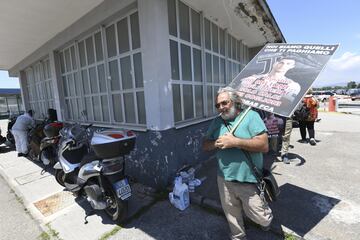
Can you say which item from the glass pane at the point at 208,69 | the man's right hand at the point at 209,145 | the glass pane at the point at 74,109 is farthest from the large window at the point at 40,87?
the man's right hand at the point at 209,145

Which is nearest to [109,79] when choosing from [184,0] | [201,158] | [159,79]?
[159,79]

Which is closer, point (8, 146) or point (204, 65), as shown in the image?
point (204, 65)

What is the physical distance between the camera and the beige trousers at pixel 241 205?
204cm

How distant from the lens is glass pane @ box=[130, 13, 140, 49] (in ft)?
12.8

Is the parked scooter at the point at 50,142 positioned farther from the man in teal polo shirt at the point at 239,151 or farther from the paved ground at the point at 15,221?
the man in teal polo shirt at the point at 239,151

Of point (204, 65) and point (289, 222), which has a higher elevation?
point (204, 65)

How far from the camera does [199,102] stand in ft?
16.4

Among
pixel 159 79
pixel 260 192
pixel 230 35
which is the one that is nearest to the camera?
pixel 260 192

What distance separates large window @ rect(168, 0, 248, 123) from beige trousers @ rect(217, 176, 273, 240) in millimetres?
2196

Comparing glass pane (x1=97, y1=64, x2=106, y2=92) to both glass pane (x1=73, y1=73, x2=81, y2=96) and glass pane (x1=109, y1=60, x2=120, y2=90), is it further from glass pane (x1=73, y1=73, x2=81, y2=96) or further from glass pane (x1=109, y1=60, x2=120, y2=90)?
glass pane (x1=73, y1=73, x2=81, y2=96)

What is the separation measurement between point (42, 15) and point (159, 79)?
342cm

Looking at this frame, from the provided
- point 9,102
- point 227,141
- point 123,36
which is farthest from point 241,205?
point 9,102

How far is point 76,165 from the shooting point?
138 inches

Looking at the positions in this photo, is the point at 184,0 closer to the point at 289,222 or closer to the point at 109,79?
the point at 109,79
